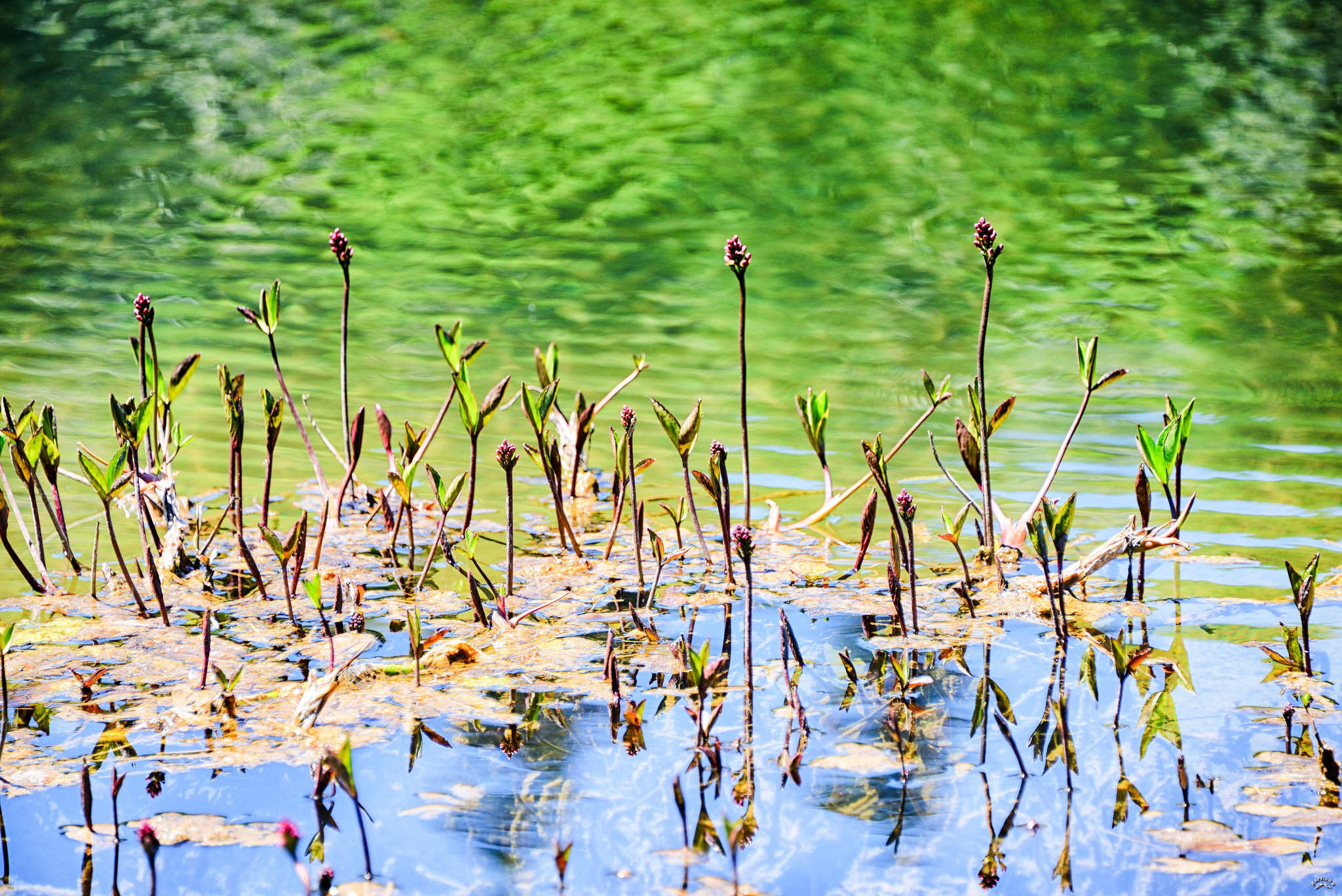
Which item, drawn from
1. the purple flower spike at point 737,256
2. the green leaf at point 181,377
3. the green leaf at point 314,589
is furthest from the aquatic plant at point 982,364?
the green leaf at point 181,377

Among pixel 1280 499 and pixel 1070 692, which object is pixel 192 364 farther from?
pixel 1280 499

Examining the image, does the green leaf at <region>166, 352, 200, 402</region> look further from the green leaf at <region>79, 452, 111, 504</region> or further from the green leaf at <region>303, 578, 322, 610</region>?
the green leaf at <region>303, 578, 322, 610</region>

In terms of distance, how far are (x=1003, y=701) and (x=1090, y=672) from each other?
0.24m

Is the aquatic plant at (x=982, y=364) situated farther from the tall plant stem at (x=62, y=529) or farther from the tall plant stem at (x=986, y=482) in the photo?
the tall plant stem at (x=62, y=529)

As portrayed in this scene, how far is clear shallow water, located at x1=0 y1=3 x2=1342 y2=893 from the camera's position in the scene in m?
1.98

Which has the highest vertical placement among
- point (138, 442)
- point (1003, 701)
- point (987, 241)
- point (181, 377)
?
point (987, 241)

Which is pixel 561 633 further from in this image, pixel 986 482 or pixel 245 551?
pixel 986 482

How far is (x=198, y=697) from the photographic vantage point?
2.26m

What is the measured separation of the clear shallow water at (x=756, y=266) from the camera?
6.49 ft

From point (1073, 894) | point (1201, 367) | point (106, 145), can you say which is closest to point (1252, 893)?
point (1073, 894)

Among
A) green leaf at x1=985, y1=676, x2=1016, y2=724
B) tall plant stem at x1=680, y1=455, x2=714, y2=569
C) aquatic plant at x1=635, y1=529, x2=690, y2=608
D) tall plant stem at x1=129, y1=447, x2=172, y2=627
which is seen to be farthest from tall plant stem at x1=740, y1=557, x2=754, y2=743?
tall plant stem at x1=129, y1=447, x2=172, y2=627

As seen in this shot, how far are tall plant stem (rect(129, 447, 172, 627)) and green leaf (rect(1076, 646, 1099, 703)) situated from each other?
1.88m

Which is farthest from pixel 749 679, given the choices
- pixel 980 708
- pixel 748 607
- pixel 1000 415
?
pixel 1000 415

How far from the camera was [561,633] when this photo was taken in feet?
8.73
